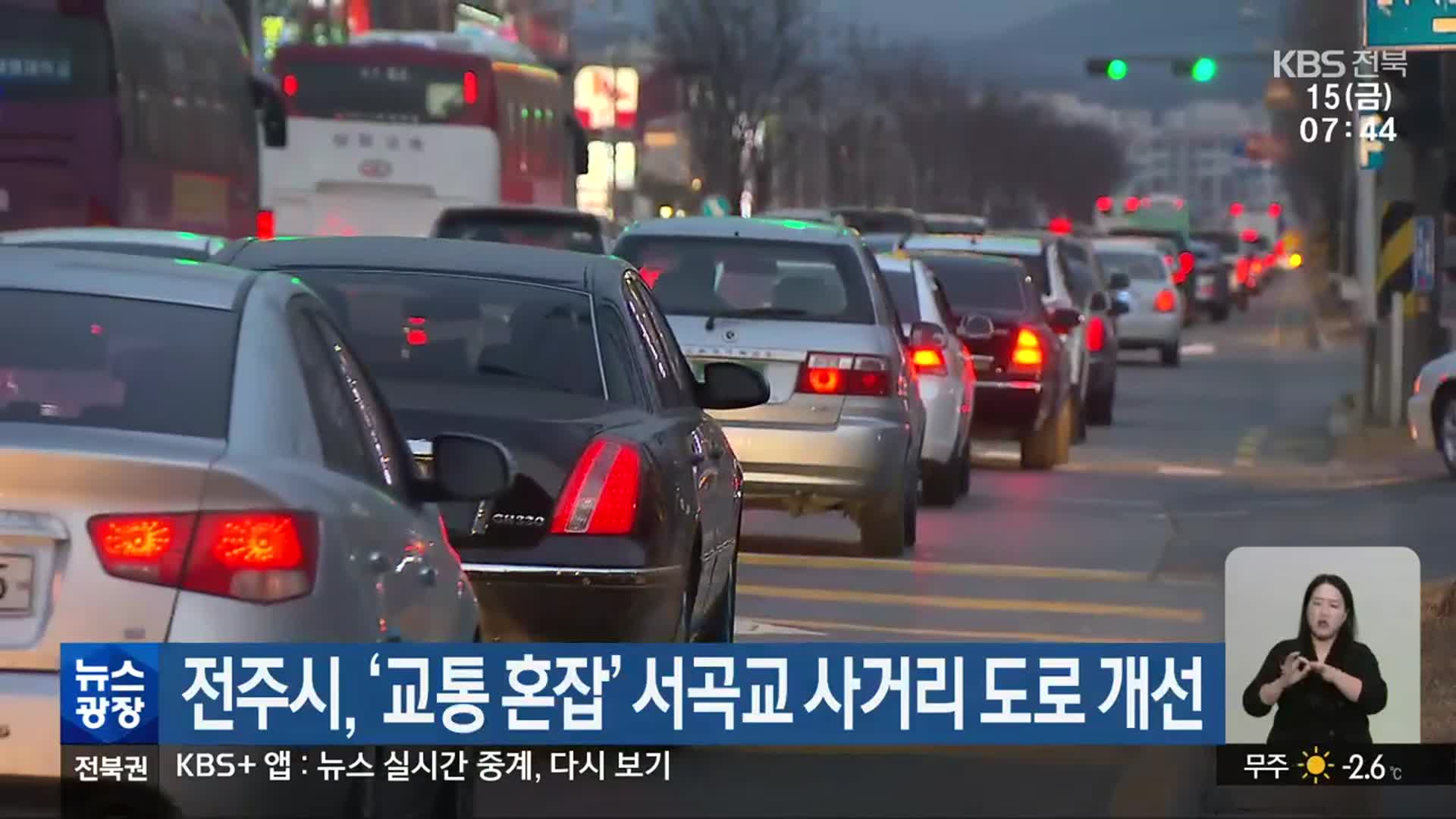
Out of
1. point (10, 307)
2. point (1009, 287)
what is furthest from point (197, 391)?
point (1009, 287)

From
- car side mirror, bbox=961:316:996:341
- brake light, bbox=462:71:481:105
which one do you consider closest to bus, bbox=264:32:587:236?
brake light, bbox=462:71:481:105

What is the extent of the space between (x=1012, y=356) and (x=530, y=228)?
27.3 ft

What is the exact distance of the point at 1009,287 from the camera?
24.5m

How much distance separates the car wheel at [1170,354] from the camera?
47781 millimetres

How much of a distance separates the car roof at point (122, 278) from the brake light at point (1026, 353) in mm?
17042

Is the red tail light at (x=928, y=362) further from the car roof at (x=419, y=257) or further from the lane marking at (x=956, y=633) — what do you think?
the car roof at (x=419, y=257)

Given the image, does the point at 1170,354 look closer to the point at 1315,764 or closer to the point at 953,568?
the point at 953,568

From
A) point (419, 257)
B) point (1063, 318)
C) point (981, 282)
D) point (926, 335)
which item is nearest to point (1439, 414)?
point (1063, 318)

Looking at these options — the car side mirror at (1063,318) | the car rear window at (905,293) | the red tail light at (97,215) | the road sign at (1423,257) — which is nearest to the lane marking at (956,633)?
the car rear window at (905,293)

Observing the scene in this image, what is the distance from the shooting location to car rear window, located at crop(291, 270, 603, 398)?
33.9ft

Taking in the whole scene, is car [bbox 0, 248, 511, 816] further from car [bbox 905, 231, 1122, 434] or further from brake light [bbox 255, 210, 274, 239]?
brake light [bbox 255, 210, 274, 239]

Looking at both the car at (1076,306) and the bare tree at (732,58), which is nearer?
the car at (1076,306)

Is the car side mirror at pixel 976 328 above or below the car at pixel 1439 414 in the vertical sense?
above

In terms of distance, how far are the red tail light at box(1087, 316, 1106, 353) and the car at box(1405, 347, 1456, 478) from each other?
7.31 meters
